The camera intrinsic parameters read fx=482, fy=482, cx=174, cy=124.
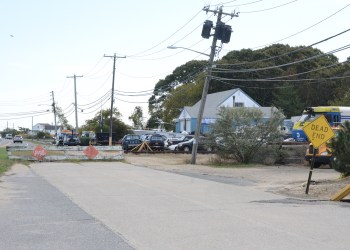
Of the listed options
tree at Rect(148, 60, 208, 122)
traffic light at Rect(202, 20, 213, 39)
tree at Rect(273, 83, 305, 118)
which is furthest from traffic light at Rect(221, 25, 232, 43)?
tree at Rect(148, 60, 208, 122)

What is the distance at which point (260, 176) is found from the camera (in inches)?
917

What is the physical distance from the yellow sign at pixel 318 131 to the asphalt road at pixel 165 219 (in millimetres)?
2354

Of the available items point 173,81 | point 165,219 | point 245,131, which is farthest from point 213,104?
point 165,219

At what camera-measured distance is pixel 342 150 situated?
17.2 metres

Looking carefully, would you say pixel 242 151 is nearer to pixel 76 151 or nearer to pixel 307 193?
pixel 76 151

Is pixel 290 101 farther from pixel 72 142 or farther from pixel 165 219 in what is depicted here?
pixel 165 219

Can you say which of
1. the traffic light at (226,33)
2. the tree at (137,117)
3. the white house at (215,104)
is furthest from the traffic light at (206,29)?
the tree at (137,117)

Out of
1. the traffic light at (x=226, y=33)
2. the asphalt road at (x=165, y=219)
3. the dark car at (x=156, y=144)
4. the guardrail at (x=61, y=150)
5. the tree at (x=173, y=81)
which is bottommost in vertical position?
the asphalt road at (x=165, y=219)

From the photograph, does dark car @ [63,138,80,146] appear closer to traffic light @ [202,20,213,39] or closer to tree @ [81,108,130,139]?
tree @ [81,108,130,139]

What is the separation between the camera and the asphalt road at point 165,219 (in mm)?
8039

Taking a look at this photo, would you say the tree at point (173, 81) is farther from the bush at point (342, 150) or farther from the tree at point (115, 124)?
the bush at point (342, 150)

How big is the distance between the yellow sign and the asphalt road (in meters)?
2.35

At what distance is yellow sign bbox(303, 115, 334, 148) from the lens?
51.3ft

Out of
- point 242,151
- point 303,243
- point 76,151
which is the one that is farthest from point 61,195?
point 76,151
